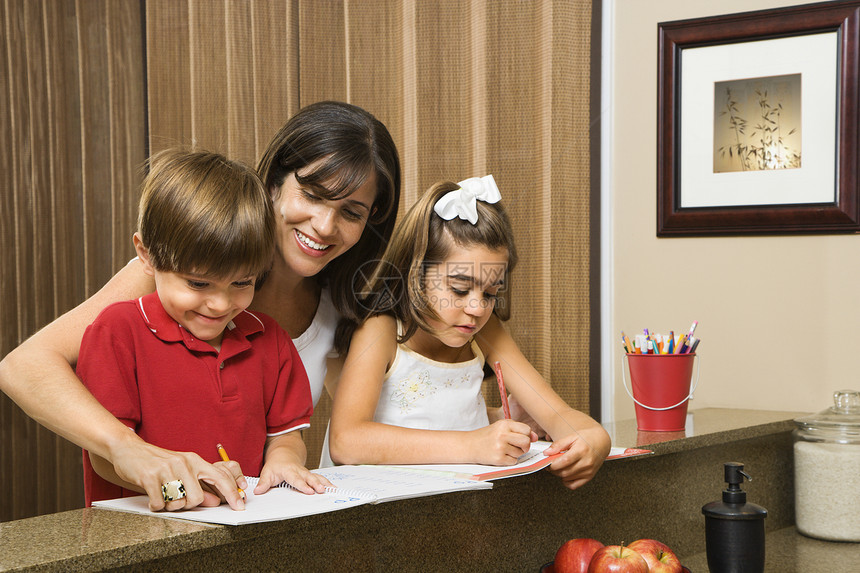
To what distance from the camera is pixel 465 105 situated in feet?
5.76

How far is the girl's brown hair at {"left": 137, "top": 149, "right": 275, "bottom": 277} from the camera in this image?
0.93 metres

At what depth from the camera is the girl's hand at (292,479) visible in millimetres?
864

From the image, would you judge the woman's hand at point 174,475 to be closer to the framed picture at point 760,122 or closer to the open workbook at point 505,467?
the open workbook at point 505,467

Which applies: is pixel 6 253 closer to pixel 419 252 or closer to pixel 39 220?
pixel 39 220

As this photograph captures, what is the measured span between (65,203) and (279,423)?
1637 millimetres

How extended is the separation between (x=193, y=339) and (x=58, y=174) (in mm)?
1619

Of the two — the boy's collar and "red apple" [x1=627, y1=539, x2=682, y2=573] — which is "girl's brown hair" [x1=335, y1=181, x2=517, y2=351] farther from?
"red apple" [x1=627, y1=539, x2=682, y2=573]

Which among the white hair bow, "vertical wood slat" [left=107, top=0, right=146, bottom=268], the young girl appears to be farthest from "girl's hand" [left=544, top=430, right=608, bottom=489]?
"vertical wood slat" [left=107, top=0, right=146, bottom=268]

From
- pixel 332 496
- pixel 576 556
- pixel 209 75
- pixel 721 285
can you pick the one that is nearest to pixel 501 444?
pixel 576 556

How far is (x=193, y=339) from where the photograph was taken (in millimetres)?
971

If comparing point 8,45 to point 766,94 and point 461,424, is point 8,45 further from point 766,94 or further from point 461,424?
point 766,94

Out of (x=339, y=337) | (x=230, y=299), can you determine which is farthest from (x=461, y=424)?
(x=230, y=299)

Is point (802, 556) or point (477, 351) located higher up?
point (477, 351)

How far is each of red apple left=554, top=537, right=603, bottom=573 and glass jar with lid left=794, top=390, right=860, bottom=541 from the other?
2.09ft
